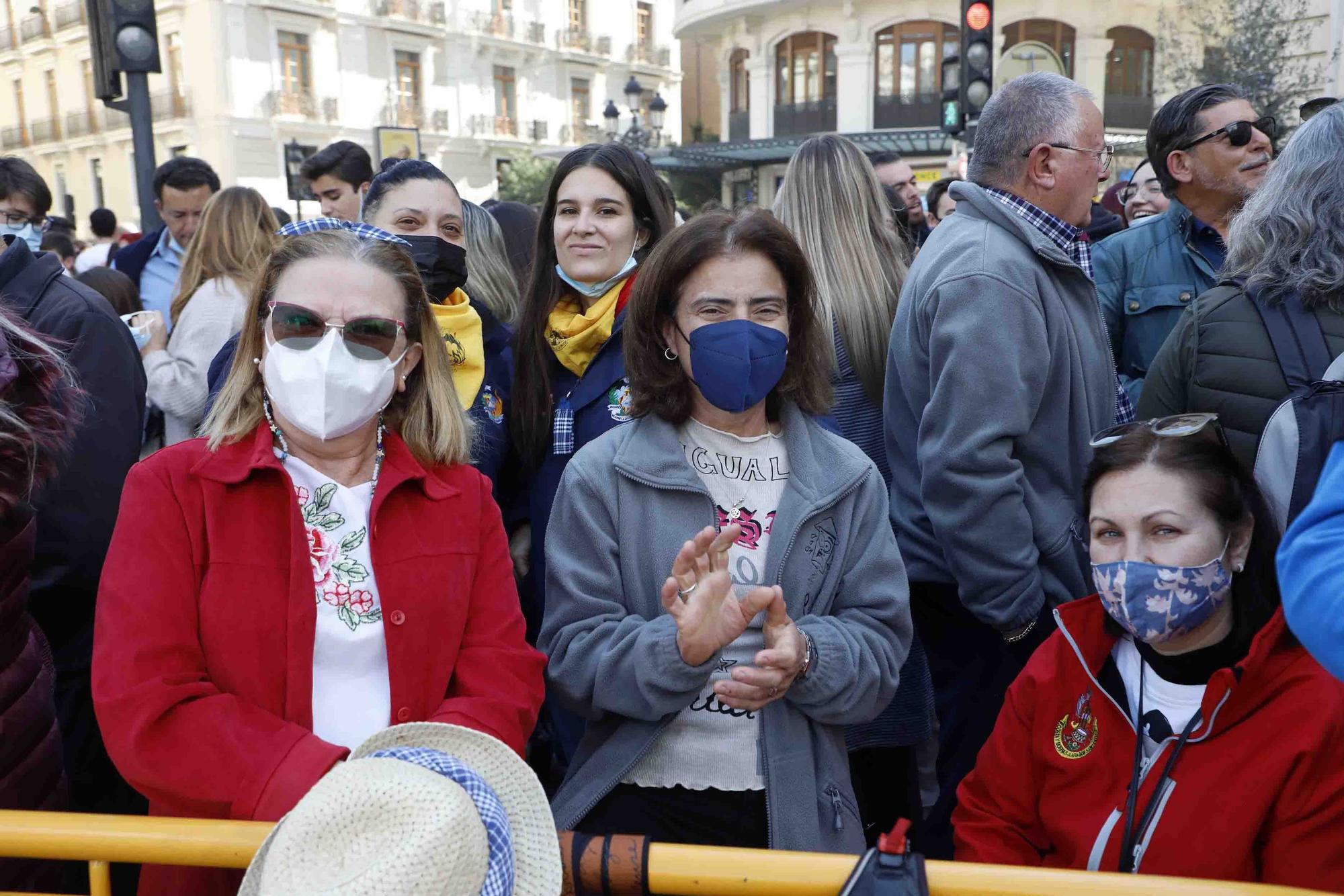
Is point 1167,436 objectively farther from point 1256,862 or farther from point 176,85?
point 176,85

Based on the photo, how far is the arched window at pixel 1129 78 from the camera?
3225 centimetres

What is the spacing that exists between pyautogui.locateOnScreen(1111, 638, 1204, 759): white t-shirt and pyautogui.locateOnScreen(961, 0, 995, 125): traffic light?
26.6 feet

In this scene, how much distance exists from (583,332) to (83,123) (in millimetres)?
41771

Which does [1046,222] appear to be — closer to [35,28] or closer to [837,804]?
[837,804]

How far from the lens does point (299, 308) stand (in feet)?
7.01

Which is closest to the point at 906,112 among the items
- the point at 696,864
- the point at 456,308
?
the point at 456,308

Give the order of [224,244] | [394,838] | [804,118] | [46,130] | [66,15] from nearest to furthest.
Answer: [394,838] < [224,244] < [804,118] < [66,15] < [46,130]

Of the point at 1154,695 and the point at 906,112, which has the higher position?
the point at 906,112

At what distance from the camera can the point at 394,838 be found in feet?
4.61

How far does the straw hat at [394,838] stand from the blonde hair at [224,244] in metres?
3.35

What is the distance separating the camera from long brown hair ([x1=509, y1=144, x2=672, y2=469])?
3.27m

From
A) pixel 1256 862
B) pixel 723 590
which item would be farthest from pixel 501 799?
pixel 1256 862

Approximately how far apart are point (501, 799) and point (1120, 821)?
1.11 metres

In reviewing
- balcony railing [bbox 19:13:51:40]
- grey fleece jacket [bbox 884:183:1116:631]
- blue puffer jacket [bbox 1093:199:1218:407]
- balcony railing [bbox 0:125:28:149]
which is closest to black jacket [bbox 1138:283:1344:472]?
grey fleece jacket [bbox 884:183:1116:631]
